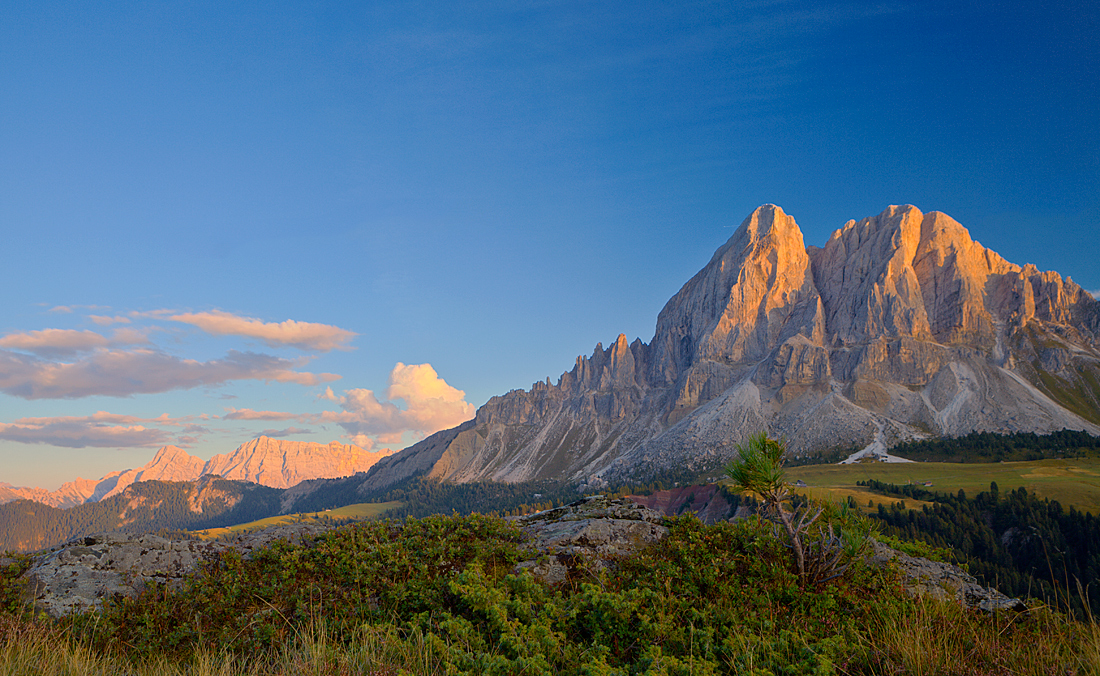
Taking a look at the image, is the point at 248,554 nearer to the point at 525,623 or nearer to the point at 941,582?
the point at 525,623

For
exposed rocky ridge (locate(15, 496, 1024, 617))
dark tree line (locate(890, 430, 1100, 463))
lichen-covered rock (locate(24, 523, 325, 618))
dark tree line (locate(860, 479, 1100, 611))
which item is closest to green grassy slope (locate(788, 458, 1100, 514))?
dark tree line (locate(860, 479, 1100, 611))

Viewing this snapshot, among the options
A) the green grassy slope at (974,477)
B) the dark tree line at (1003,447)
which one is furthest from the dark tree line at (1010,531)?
the dark tree line at (1003,447)

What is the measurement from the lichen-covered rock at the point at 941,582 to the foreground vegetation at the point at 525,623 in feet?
1.88

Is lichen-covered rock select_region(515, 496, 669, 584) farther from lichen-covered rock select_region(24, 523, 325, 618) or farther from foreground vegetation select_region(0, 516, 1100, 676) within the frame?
lichen-covered rock select_region(24, 523, 325, 618)

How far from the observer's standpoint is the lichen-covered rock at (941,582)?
9016 mm

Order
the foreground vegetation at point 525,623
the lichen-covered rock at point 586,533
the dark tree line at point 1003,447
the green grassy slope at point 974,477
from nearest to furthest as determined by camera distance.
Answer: the foreground vegetation at point 525,623 → the lichen-covered rock at point 586,533 → the green grassy slope at point 974,477 → the dark tree line at point 1003,447

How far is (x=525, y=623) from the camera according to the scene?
26.0 ft

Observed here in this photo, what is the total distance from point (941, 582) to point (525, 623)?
7837 millimetres

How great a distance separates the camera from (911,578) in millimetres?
9773

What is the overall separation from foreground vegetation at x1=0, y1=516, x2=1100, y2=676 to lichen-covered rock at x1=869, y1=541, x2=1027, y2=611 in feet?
1.88

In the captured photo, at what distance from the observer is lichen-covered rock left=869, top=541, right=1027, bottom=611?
902 centimetres

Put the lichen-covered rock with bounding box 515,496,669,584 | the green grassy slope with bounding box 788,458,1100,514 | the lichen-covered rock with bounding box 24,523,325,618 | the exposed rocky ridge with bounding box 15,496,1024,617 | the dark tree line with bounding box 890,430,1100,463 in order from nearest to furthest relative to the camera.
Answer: the lichen-covered rock with bounding box 24,523,325,618 → the exposed rocky ridge with bounding box 15,496,1024,617 → the lichen-covered rock with bounding box 515,496,669,584 → the green grassy slope with bounding box 788,458,1100,514 → the dark tree line with bounding box 890,430,1100,463

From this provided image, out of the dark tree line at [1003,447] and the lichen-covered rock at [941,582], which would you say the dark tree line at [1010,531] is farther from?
the dark tree line at [1003,447]

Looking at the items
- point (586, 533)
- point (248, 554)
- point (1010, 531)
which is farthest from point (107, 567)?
point (1010, 531)
